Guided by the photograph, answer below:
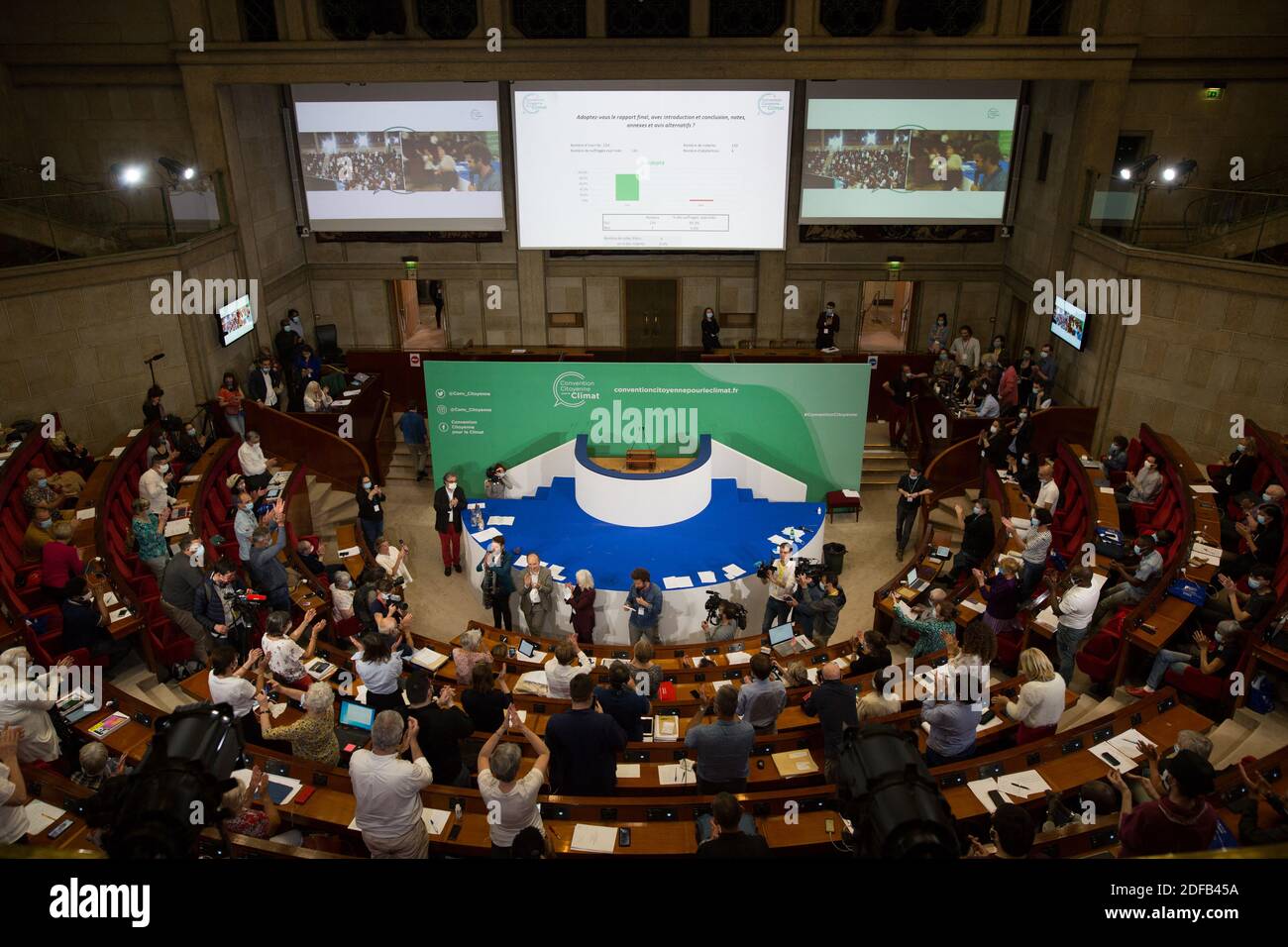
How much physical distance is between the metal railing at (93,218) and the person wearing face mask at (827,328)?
11677 mm

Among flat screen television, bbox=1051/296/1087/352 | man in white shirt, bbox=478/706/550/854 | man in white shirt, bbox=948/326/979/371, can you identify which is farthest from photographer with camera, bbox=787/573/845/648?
man in white shirt, bbox=948/326/979/371

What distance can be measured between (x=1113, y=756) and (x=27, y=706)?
24.8ft

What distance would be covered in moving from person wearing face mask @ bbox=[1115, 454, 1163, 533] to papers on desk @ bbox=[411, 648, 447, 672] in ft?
28.0

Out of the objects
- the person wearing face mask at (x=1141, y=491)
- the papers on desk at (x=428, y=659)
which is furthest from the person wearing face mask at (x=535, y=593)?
the person wearing face mask at (x=1141, y=491)

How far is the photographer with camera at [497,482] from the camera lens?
13.0 meters

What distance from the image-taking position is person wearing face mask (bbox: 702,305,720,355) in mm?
18547

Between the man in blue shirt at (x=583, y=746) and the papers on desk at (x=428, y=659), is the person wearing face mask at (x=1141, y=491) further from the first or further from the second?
the papers on desk at (x=428, y=659)

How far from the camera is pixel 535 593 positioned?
10609 millimetres

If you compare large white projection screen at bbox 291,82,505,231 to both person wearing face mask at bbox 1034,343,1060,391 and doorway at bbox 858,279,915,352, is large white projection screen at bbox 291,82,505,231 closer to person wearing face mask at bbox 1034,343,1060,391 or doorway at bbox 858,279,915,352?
doorway at bbox 858,279,915,352

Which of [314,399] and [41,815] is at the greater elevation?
[41,815]

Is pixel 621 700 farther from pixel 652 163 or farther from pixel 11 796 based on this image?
pixel 652 163

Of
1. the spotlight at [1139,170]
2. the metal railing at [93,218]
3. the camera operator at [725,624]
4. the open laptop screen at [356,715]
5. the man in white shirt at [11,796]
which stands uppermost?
the spotlight at [1139,170]

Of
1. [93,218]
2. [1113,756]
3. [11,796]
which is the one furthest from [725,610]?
[93,218]
